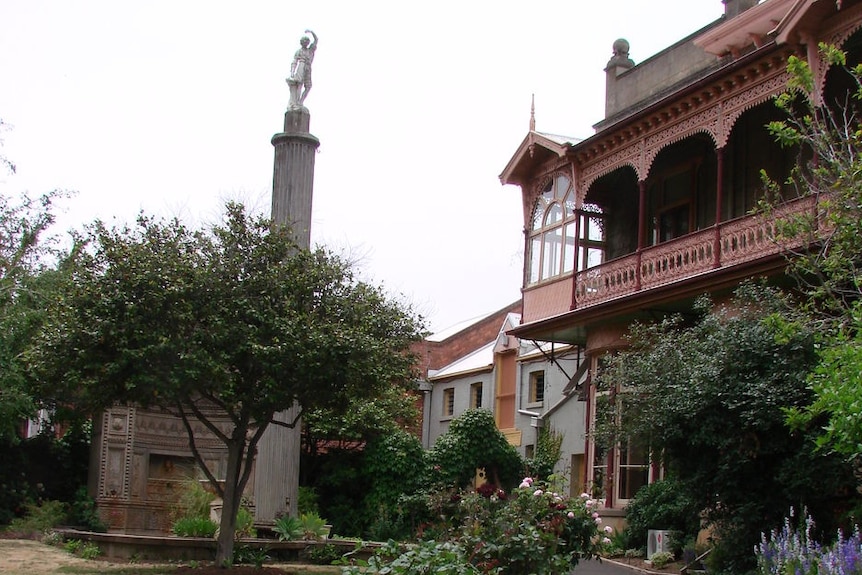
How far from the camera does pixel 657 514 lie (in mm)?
18438

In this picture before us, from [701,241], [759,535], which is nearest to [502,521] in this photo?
[759,535]


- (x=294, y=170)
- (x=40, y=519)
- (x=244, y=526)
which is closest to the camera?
(x=244, y=526)

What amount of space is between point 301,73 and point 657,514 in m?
11.6

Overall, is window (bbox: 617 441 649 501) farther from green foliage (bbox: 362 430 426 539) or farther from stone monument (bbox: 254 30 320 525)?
green foliage (bbox: 362 430 426 539)

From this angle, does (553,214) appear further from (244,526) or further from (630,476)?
(244,526)

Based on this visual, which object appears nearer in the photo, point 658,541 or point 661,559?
point 661,559

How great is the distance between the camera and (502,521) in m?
11.4

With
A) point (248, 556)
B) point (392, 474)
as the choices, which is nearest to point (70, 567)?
point (248, 556)

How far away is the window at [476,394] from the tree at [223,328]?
66.4ft

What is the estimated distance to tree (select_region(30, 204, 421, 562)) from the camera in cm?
1438

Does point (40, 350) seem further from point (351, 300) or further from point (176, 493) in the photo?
point (176, 493)

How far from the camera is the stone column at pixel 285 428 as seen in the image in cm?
2141

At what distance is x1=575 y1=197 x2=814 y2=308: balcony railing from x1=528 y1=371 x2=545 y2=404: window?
11084mm

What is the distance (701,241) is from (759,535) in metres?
6.08
